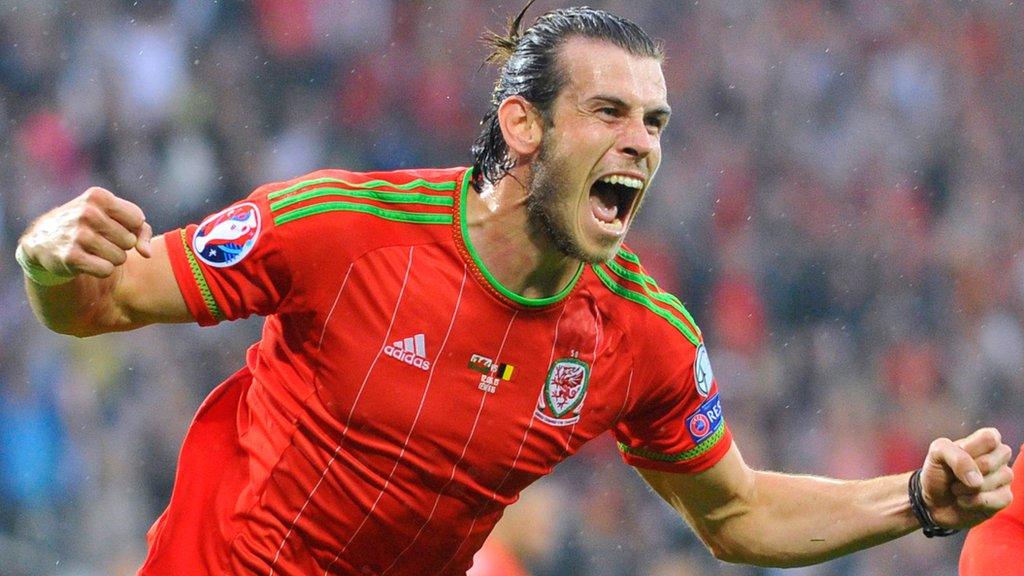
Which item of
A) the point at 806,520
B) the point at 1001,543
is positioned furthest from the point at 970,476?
the point at 806,520

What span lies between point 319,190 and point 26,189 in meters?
4.47

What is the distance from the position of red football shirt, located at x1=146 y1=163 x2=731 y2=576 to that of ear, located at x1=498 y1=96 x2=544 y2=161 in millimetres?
141

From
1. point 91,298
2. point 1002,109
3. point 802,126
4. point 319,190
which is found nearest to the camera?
point 91,298

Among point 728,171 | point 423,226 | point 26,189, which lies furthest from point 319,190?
point 728,171

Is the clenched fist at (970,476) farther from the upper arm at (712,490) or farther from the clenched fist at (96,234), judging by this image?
the clenched fist at (96,234)

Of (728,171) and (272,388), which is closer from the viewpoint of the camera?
(272,388)

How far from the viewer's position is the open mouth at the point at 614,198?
3.17 meters

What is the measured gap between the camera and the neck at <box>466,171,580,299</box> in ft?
10.5

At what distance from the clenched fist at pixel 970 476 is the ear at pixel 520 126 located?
3.65 ft

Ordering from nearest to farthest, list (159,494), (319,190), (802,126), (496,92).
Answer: (319,190), (496,92), (159,494), (802,126)

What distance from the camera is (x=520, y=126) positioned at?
3311mm

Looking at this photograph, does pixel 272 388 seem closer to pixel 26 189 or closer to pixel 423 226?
pixel 423 226

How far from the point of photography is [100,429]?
6488 millimetres

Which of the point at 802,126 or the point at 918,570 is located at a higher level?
the point at 802,126
